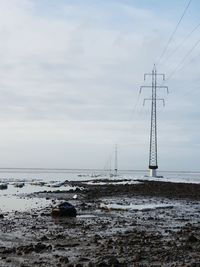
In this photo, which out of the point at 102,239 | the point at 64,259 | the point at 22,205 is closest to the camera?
the point at 64,259

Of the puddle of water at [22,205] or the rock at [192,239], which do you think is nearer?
the rock at [192,239]

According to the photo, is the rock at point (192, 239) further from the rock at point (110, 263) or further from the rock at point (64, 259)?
the rock at point (64, 259)

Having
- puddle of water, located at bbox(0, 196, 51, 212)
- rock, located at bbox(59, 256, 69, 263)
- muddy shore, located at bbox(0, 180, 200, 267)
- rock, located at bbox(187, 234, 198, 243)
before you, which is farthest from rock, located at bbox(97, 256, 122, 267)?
puddle of water, located at bbox(0, 196, 51, 212)

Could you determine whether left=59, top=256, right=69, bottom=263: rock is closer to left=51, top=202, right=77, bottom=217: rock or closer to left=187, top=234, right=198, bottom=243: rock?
left=187, top=234, right=198, bottom=243: rock

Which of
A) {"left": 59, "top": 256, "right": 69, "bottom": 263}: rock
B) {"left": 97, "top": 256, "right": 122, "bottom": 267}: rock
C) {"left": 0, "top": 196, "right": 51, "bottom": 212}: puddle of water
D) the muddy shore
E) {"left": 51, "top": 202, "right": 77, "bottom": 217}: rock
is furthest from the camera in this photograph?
{"left": 0, "top": 196, "right": 51, "bottom": 212}: puddle of water

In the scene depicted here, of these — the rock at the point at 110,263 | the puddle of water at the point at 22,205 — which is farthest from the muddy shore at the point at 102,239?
the puddle of water at the point at 22,205

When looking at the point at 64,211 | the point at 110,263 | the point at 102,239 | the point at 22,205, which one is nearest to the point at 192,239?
the point at 102,239

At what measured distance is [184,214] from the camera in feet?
112

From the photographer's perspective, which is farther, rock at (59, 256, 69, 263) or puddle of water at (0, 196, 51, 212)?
puddle of water at (0, 196, 51, 212)

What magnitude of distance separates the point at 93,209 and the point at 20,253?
20206mm

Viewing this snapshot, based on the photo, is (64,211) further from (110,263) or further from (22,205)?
(110,263)

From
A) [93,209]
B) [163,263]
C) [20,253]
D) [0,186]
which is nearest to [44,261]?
[20,253]

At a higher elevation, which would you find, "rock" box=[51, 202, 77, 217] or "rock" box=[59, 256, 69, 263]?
"rock" box=[51, 202, 77, 217]

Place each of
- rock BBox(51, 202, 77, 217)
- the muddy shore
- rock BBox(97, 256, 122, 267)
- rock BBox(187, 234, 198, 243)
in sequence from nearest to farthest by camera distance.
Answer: rock BBox(97, 256, 122, 267) → the muddy shore → rock BBox(187, 234, 198, 243) → rock BBox(51, 202, 77, 217)
